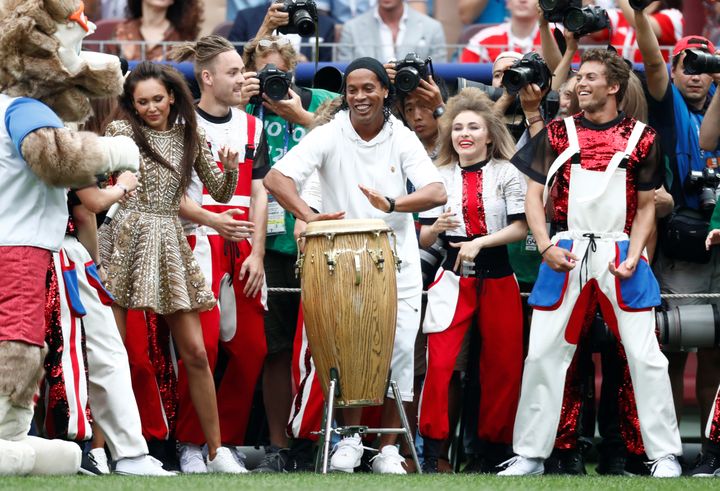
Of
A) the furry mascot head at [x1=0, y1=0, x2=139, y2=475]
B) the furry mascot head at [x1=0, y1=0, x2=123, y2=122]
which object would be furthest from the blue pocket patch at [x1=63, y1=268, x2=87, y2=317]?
the furry mascot head at [x1=0, y1=0, x2=123, y2=122]

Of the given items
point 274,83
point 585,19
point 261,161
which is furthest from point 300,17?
point 585,19

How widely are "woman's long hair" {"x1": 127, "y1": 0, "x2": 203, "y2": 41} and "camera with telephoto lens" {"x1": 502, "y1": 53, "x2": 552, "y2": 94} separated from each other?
3.02 m

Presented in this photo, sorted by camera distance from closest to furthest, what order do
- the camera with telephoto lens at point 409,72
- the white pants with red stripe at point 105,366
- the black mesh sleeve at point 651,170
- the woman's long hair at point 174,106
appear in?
the white pants with red stripe at point 105,366
the woman's long hair at point 174,106
the black mesh sleeve at point 651,170
the camera with telephoto lens at point 409,72

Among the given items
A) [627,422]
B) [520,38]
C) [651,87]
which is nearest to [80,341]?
[627,422]

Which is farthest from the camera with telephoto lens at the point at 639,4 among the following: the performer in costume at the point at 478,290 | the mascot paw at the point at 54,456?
the mascot paw at the point at 54,456

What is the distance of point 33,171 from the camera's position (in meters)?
5.61

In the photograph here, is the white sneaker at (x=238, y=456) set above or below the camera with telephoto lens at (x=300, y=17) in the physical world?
below

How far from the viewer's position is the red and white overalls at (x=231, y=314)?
7117 millimetres

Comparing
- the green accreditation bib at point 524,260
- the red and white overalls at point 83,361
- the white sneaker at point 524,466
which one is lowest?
the white sneaker at point 524,466

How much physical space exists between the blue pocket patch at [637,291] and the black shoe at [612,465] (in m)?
0.95

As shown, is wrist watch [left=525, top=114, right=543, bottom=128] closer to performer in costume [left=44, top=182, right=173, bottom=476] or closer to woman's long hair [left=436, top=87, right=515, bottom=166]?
woman's long hair [left=436, top=87, right=515, bottom=166]

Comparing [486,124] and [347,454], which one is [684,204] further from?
[347,454]

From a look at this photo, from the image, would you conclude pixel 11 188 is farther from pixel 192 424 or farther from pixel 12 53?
pixel 192 424

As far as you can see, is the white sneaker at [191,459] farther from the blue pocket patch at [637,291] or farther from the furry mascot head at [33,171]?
the blue pocket patch at [637,291]
